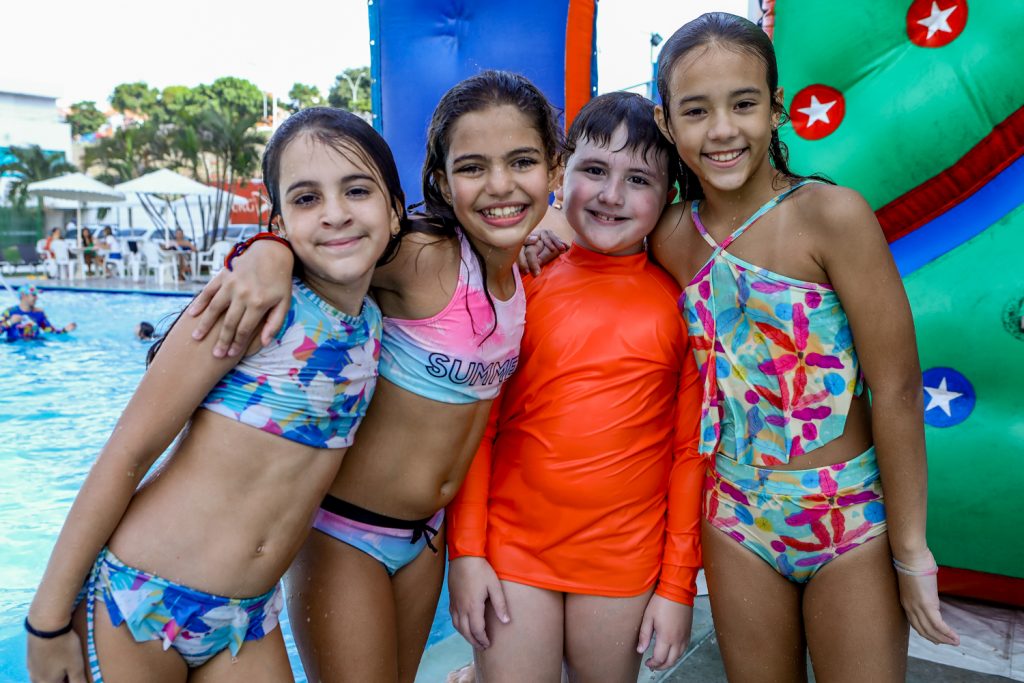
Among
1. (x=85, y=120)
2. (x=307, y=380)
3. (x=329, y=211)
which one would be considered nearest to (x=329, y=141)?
(x=329, y=211)

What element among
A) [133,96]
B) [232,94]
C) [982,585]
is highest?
[133,96]

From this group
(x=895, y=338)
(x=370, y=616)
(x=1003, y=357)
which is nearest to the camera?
(x=895, y=338)

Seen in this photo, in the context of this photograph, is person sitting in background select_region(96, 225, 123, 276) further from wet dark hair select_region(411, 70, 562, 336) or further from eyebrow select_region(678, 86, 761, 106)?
eyebrow select_region(678, 86, 761, 106)

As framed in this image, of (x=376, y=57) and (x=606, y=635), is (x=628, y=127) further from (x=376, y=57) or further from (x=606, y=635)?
(x=376, y=57)

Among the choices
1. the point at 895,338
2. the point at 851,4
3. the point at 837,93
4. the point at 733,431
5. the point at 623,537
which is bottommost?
the point at 623,537

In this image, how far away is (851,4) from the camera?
3.03 meters

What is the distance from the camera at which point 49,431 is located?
778 centimetres

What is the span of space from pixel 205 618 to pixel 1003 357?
279 centimetres

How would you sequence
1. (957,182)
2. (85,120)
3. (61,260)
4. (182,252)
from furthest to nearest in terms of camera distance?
1. (85,120)
2. (182,252)
3. (61,260)
4. (957,182)

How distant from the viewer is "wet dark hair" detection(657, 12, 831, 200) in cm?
196

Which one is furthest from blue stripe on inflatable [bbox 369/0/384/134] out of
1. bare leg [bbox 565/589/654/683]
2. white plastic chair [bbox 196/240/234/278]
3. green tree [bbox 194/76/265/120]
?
green tree [bbox 194/76/265/120]

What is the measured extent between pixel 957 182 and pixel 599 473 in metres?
1.94

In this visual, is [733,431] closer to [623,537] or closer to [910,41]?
[623,537]

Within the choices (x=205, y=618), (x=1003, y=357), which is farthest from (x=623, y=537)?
(x=1003, y=357)
